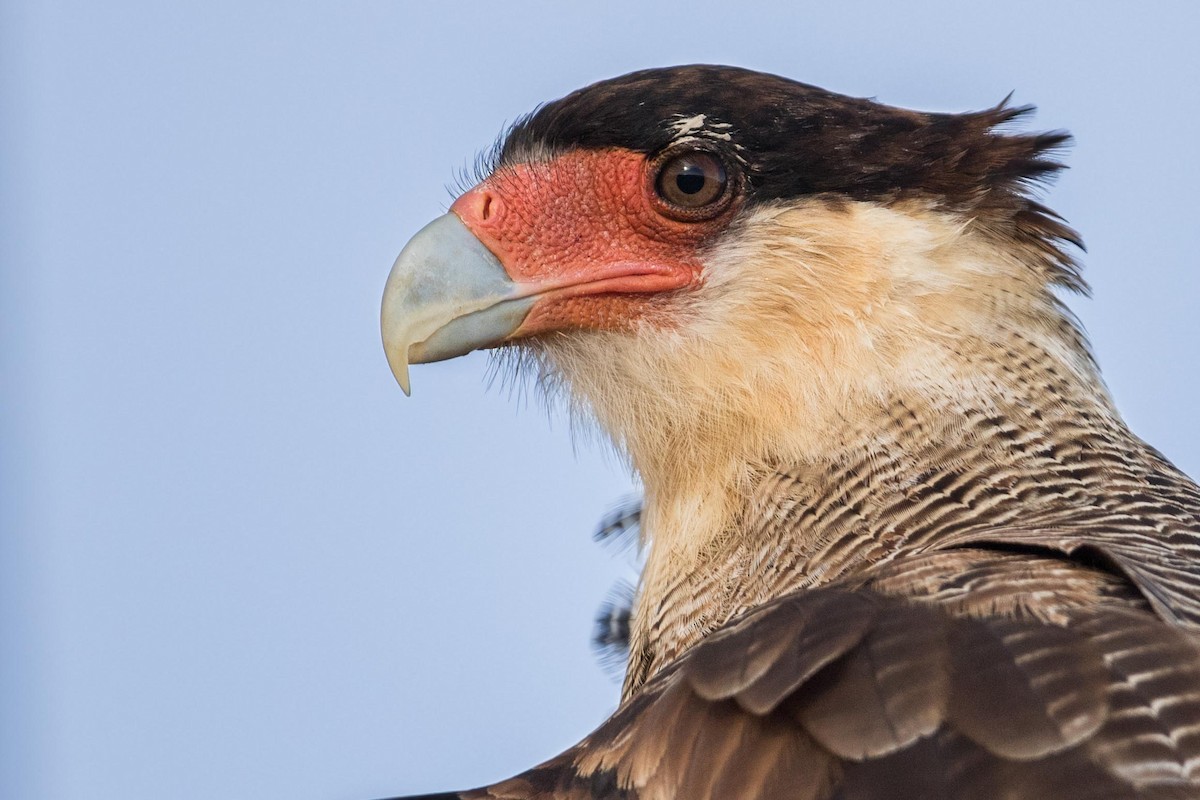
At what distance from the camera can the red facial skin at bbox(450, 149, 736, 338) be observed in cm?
389

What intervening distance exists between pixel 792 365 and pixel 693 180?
54cm

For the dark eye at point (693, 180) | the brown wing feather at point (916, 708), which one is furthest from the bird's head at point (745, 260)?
the brown wing feather at point (916, 708)

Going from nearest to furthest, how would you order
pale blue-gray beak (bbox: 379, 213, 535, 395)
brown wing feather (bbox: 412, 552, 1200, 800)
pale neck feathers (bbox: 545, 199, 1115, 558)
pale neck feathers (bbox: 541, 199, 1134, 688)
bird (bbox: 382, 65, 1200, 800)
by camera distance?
brown wing feather (bbox: 412, 552, 1200, 800) < bird (bbox: 382, 65, 1200, 800) < pale neck feathers (bbox: 541, 199, 1134, 688) < pale neck feathers (bbox: 545, 199, 1115, 558) < pale blue-gray beak (bbox: 379, 213, 535, 395)

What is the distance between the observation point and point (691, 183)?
3867 mm

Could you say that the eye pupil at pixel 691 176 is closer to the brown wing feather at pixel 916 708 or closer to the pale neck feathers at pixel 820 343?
the pale neck feathers at pixel 820 343

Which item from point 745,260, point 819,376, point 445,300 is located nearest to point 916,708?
point 819,376

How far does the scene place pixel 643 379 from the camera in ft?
13.0

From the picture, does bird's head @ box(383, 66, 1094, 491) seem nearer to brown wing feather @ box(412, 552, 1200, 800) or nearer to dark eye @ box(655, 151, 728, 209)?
dark eye @ box(655, 151, 728, 209)

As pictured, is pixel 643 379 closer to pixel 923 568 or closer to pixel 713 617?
pixel 713 617

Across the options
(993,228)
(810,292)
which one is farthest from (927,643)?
(993,228)

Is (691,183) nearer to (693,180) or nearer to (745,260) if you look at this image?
(693,180)

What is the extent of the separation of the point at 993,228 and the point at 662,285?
833mm

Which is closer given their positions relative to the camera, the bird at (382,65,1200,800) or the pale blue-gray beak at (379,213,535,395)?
the bird at (382,65,1200,800)

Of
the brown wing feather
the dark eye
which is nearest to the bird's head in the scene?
the dark eye
